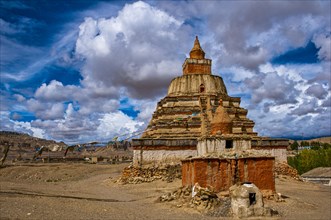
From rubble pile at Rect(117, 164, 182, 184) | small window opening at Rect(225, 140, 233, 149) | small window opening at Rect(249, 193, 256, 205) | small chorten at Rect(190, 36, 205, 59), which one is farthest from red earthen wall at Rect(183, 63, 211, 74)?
small window opening at Rect(249, 193, 256, 205)

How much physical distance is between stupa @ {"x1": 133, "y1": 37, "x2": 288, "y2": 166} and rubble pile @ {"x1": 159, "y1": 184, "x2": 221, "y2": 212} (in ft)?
9.70

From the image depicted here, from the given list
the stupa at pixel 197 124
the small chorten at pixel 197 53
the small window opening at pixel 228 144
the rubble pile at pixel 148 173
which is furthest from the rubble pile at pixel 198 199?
the small chorten at pixel 197 53

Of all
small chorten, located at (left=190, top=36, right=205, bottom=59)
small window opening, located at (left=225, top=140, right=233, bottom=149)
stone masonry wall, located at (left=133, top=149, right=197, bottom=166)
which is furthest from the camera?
small chorten, located at (left=190, top=36, right=205, bottom=59)

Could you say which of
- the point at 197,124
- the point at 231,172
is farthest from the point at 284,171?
the point at 231,172

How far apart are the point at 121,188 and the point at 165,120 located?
30.8ft

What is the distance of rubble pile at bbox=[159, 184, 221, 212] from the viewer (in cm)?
1302

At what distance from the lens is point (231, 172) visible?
14.9m

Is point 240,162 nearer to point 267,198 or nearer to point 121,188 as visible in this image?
point 267,198

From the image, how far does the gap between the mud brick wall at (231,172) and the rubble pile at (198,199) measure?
558mm

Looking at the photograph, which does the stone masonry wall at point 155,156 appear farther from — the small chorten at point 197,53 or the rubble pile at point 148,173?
the small chorten at point 197,53

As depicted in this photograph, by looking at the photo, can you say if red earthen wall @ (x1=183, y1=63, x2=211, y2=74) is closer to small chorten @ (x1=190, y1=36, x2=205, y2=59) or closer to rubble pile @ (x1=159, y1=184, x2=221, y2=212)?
small chorten @ (x1=190, y1=36, x2=205, y2=59)

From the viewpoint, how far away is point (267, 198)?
14648 mm

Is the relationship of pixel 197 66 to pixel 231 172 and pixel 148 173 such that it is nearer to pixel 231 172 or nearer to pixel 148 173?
pixel 148 173

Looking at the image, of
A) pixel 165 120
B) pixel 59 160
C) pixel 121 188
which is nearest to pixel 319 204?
pixel 121 188
